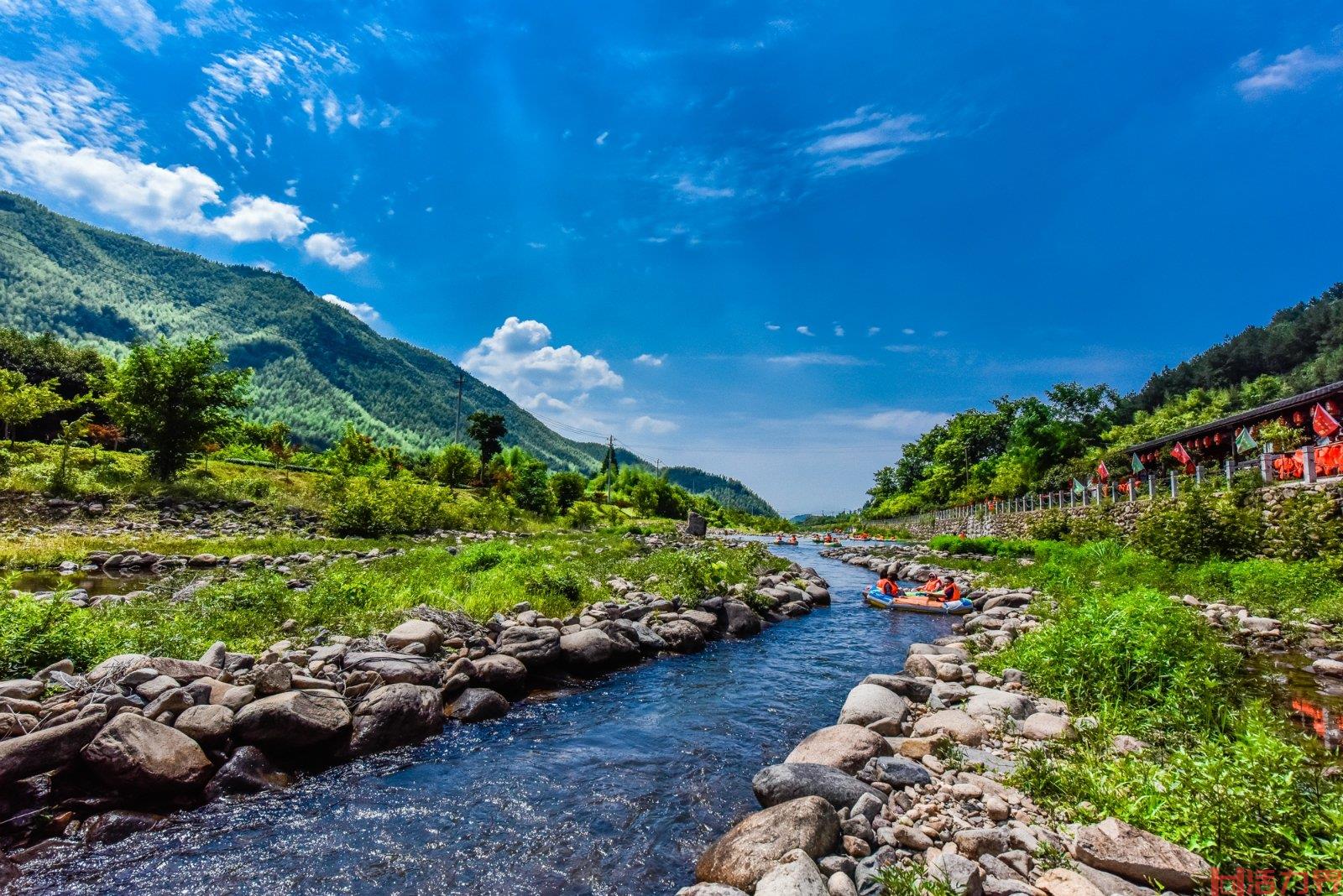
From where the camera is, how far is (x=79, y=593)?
11.4 meters

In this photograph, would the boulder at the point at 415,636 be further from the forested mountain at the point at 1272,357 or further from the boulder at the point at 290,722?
the forested mountain at the point at 1272,357

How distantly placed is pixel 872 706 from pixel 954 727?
3.47ft

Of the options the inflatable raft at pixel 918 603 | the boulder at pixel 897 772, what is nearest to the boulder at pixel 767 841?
the boulder at pixel 897 772

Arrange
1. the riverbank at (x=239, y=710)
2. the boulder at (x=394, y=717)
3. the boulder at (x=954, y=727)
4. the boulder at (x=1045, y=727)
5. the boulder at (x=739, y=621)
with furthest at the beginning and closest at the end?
the boulder at (x=739, y=621)
the boulder at (x=394, y=717)
the boulder at (x=954, y=727)
the boulder at (x=1045, y=727)
the riverbank at (x=239, y=710)

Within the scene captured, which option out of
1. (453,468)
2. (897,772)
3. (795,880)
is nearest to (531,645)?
(897,772)

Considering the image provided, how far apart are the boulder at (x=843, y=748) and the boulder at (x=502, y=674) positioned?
4575 millimetres

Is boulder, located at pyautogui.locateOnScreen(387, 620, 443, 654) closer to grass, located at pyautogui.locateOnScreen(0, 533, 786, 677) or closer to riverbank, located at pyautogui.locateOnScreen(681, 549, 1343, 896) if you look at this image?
grass, located at pyautogui.locateOnScreen(0, 533, 786, 677)

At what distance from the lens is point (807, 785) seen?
5621 mm

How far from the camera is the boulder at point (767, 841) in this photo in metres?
4.50

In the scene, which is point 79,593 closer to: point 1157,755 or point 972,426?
point 1157,755

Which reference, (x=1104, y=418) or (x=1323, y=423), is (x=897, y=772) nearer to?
(x=1323, y=423)

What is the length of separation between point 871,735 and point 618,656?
5676 mm

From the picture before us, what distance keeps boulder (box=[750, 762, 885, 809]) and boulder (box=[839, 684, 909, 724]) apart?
1743 mm

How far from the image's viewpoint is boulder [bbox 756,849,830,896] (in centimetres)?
399
